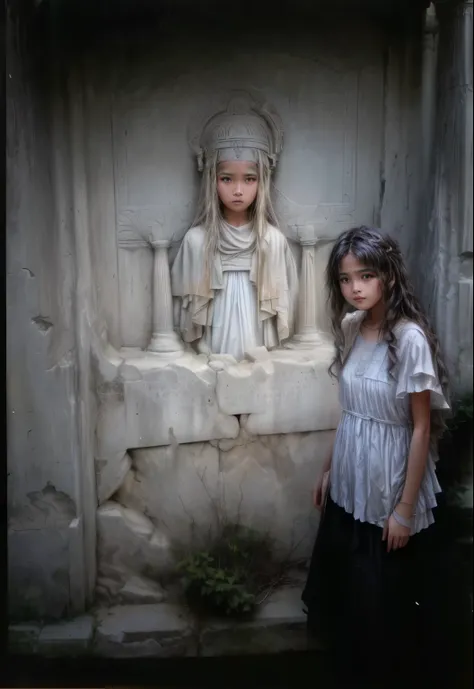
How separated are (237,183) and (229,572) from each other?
159 cm

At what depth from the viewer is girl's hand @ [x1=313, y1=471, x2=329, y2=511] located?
247cm

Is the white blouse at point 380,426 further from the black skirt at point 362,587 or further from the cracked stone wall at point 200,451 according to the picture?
the cracked stone wall at point 200,451

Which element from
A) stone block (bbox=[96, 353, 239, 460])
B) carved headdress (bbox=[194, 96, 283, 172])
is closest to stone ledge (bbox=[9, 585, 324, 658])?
stone block (bbox=[96, 353, 239, 460])

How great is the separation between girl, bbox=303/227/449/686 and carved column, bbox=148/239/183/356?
2.16ft

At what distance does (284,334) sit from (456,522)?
101cm

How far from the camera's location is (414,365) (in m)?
2.12

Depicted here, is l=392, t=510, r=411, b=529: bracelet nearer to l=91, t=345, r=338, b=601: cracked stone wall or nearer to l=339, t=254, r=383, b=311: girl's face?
l=91, t=345, r=338, b=601: cracked stone wall

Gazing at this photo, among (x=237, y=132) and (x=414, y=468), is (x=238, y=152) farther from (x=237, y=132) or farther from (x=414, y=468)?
(x=414, y=468)

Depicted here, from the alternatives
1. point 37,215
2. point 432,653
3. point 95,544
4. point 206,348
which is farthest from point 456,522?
point 37,215

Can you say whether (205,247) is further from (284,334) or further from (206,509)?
(206,509)

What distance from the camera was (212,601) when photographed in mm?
2467

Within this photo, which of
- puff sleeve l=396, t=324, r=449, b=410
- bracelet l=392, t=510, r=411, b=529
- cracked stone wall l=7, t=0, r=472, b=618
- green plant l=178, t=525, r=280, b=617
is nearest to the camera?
puff sleeve l=396, t=324, r=449, b=410

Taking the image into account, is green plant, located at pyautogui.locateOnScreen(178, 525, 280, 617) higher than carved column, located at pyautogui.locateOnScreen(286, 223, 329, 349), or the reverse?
carved column, located at pyautogui.locateOnScreen(286, 223, 329, 349)

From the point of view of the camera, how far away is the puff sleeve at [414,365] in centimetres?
212
